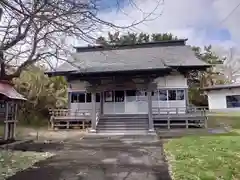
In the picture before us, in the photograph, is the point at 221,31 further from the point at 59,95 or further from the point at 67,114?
the point at 59,95

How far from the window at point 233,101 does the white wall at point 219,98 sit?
0.44 m

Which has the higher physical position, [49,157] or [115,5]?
[115,5]

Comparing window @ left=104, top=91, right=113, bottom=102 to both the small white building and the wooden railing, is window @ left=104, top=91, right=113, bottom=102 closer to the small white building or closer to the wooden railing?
the wooden railing

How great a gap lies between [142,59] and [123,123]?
638 cm

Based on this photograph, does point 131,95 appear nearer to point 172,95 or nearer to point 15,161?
point 172,95

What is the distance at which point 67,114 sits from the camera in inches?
869

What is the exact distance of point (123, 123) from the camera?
61.8 ft

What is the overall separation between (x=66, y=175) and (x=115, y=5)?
448cm

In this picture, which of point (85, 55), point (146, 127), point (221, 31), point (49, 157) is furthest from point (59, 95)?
point (221, 31)

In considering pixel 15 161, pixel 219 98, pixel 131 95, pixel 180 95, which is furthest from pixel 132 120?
pixel 219 98

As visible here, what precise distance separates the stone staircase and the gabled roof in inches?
145

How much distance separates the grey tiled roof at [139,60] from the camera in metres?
19.2

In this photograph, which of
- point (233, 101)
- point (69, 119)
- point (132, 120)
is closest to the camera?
point (132, 120)

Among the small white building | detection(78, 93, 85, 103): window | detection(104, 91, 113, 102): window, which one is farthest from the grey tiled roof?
the small white building
